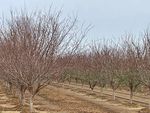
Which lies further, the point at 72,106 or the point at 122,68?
the point at 122,68

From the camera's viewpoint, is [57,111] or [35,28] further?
[57,111]

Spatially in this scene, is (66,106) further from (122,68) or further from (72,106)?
(122,68)

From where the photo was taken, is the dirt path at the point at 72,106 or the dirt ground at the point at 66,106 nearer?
the dirt ground at the point at 66,106

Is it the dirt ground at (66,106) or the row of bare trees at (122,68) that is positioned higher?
the row of bare trees at (122,68)

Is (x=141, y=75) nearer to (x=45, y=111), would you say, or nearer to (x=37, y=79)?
(x=45, y=111)

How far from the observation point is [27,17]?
20.3m

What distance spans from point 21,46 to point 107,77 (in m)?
17.5

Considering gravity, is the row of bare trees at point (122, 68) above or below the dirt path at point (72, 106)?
above

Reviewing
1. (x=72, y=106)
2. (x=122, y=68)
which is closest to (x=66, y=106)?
(x=72, y=106)

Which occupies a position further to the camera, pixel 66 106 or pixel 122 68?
pixel 122 68

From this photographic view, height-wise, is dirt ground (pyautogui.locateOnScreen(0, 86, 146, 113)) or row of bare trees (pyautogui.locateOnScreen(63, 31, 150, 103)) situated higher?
row of bare trees (pyautogui.locateOnScreen(63, 31, 150, 103))

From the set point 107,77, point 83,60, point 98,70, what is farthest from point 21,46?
point 83,60

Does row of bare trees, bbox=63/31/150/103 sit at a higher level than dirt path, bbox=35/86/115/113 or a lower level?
higher

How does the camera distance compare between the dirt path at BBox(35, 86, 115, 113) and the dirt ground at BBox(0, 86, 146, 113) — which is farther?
the dirt path at BBox(35, 86, 115, 113)
